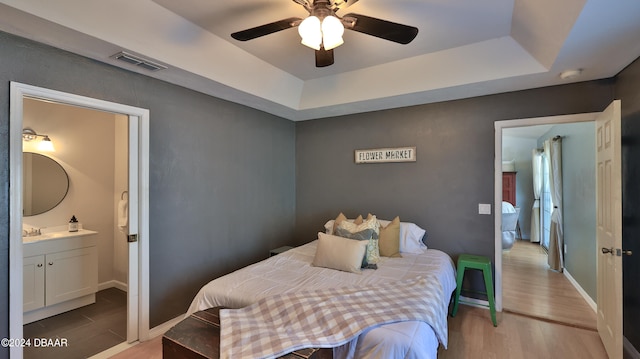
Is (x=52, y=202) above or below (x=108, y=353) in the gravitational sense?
above

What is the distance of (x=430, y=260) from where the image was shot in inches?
110

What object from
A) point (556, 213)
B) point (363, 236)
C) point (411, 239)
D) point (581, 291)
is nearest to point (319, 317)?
point (363, 236)

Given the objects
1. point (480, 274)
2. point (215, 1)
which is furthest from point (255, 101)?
point (480, 274)

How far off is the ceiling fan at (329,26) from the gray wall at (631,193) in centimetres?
192

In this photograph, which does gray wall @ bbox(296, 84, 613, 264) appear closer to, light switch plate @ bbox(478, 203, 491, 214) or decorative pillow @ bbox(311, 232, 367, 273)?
light switch plate @ bbox(478, 203, 491, 214)

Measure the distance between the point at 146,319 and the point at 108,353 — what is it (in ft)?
1.06

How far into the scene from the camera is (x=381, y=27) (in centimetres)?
172

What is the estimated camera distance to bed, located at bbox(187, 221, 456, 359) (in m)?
1.45

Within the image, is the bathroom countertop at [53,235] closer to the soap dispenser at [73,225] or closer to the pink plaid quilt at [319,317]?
the soap dispenser at [73,225]

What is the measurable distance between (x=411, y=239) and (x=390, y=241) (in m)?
0.32

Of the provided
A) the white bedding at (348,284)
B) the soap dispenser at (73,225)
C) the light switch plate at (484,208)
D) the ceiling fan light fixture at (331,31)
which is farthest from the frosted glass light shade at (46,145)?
the light switch plate at (484,208)

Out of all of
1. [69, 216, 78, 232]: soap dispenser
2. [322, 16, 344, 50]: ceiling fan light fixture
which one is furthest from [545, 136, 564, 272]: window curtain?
[69, 216, 78, 232]: soap dispenser

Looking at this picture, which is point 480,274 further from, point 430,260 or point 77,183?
point 77,183

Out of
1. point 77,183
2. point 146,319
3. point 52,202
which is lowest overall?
point 146,319
